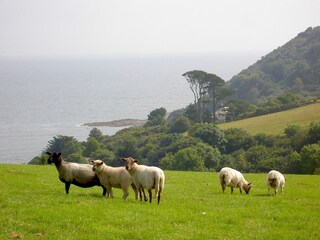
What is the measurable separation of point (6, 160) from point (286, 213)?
10394 cm

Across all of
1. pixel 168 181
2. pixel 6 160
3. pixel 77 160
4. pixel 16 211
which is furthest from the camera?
pixel 6 160

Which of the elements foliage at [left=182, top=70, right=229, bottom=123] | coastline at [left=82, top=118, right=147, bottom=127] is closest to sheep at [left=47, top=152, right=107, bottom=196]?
foliage at [left=182, top=70, right=229, bottom=123]

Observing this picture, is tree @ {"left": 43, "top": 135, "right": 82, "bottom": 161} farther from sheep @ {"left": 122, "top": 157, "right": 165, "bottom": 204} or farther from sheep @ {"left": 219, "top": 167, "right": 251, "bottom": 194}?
sheep @ {"left": 122, "top": 157, "right": 165, "bottom": 204}

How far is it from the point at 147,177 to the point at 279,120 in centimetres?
9148

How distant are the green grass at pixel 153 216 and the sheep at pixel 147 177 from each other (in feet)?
2.60

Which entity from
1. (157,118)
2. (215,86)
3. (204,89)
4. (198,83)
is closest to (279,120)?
(215,86)

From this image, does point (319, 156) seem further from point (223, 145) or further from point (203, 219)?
point (203, 219)

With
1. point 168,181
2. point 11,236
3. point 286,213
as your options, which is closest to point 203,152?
point 168,181

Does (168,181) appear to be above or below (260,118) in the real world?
below

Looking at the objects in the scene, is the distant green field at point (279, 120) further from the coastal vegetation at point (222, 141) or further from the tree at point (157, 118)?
the tree at point (157, 118)

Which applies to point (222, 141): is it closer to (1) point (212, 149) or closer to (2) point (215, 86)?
(1) point (212, 149)

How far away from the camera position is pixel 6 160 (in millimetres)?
114125

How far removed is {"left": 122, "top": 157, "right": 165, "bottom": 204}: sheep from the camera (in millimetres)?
20484

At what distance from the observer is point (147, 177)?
67.7 ft
